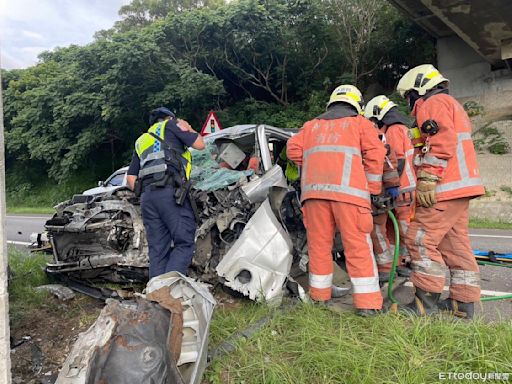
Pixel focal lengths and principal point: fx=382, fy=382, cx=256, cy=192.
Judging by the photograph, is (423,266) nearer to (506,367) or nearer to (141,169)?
(506,367)

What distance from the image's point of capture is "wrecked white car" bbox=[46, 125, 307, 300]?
9.90ft

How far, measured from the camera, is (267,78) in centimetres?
1423

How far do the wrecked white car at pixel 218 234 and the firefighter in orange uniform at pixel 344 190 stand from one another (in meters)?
0.33

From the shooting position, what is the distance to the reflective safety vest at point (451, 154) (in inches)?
109

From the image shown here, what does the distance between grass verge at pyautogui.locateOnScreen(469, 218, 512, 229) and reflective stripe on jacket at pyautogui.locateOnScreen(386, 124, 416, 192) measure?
5.24 m

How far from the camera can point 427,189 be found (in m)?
2.76

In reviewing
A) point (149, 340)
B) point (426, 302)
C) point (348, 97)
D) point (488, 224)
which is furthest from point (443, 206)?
point (488, 224)

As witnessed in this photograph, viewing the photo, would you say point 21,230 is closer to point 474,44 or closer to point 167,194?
point 167,194

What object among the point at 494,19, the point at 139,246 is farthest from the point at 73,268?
the point at 494,19

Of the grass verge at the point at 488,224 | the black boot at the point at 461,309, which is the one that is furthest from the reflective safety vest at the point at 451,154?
the grass verge at the point at 488,224

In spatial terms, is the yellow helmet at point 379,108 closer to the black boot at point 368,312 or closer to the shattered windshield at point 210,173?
the shattered windshield at point 210,173

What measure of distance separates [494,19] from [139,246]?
10413 mm

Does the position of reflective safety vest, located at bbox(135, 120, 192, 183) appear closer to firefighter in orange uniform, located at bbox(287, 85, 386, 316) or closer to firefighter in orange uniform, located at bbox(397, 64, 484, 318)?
firefighter in orange uniform, located at bbox(287, 85, 386, 316)

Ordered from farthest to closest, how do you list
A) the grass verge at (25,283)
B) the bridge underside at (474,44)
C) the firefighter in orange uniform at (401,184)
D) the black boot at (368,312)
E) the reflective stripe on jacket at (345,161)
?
1. the bridge underside at (474,44)
2. the firefighter in orange uniform at (401,184)
3. the grass verge at (25,283)
4. the reflective stripe on jacket at (345,161)
5. the black boot at (368,312)
